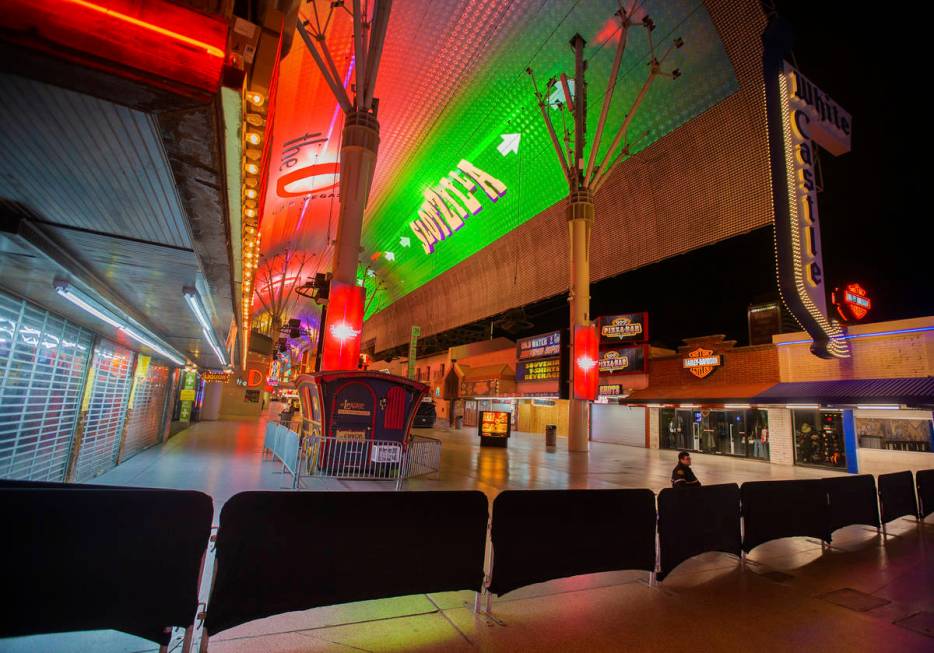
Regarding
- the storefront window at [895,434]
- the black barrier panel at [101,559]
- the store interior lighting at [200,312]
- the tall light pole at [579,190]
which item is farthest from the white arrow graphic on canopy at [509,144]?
the black barrier panel at [101,559]

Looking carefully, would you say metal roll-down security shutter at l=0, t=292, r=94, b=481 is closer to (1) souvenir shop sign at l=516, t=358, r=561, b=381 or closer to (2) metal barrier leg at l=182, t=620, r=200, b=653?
(2) metal barrier leg at l=182, t=620, r=200, b=653

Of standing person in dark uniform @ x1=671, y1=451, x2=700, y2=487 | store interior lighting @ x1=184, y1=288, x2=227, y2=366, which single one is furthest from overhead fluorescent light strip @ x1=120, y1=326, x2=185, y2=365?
standing person in dark uniform @ x1=671, y1=451, x2=700, y2=487

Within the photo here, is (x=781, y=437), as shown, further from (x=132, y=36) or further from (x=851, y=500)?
(x=132, y=36)

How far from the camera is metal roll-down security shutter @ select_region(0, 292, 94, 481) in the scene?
5941mm

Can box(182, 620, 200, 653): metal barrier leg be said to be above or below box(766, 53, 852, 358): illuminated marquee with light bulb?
below

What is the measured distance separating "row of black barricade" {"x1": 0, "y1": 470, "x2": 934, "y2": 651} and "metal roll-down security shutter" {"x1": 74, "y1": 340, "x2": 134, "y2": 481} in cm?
762

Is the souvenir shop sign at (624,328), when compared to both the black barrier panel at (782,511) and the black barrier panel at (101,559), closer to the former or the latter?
the black barrier panel at (782,511)

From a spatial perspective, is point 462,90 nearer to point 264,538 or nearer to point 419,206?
point 419,206

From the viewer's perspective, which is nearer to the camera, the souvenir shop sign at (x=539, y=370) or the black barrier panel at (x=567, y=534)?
the black barrier panel at (x=567, y=534)

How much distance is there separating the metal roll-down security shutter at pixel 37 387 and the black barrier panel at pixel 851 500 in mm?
11673

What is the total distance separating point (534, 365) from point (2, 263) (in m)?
29.6

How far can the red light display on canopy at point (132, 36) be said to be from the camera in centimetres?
187


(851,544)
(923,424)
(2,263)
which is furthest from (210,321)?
(923,424)

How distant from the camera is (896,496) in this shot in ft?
25.4
